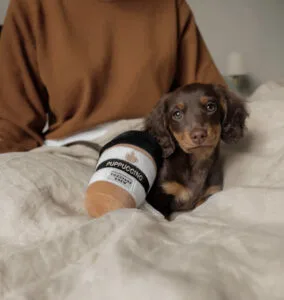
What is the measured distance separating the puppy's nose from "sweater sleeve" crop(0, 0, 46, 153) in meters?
0.74

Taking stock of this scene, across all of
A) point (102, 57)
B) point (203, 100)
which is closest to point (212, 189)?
point (203, 100)

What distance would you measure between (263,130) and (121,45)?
0.69 metres

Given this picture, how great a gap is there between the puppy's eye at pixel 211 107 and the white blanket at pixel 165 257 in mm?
350

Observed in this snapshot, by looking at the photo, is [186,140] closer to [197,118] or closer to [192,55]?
[197,118]

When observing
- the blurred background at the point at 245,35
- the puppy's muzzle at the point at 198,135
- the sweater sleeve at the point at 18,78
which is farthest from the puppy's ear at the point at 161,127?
the blurred background at the point at 245,35

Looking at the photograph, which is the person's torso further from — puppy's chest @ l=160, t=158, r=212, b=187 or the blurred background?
the blurred background

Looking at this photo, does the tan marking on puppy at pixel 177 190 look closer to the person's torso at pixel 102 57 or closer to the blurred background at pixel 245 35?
the person's torso at pixel 102 57

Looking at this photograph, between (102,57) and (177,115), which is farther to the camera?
(102,57)

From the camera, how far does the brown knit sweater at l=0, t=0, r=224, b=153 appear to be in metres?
1.38

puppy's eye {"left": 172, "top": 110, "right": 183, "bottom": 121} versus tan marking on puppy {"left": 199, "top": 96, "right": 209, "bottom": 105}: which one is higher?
tan marking on puppy {"left": 199, "top": 96, "right": 209, "bottom": 105}

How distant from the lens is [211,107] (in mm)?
1131

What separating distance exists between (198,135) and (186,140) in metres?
0.06

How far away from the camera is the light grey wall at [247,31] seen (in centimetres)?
290

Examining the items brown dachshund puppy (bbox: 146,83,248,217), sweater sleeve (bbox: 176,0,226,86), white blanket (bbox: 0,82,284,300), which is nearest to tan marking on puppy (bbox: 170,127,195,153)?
brown dachshund puppy (bbox: 146,83,248,217)
